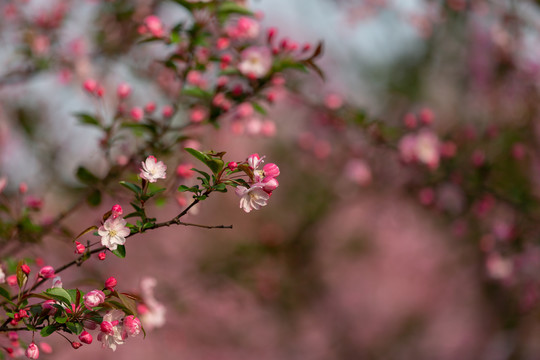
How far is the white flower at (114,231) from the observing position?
0.79 meters

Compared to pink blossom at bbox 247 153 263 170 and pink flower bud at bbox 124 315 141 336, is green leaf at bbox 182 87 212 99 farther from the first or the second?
pink flower bud at bbox 124 315 141 336

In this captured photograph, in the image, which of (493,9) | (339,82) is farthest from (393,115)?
(493,9)

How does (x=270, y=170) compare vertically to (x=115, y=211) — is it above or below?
above

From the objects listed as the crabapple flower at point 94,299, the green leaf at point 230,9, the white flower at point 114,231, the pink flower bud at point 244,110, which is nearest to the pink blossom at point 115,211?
the white flower at point 114,231

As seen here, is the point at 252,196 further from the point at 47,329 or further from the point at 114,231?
the point at 47,329

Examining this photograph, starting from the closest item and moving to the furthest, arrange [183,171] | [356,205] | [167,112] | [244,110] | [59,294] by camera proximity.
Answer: [59,294], [183,171], [167,112], [244,110], [356,205]

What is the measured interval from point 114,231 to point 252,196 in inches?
9.1

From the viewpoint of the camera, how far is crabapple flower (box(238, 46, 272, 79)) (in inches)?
46.9

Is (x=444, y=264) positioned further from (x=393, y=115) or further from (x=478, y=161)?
(x=478, y=161)

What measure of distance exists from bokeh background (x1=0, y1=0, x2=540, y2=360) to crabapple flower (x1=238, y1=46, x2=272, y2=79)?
0.30m

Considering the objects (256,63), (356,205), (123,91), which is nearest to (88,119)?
(123,91)

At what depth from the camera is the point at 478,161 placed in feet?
5.36

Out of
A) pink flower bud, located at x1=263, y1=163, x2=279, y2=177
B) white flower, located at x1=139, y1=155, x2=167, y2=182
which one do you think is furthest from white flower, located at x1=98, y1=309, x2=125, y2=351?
pink flower bud, located at x1=263, y1=163, x2=279, y2=177

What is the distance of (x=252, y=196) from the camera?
2.68 feet
